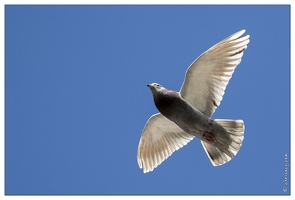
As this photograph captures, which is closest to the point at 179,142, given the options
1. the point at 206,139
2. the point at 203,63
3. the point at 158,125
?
the point at 158,125

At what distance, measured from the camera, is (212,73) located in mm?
8359

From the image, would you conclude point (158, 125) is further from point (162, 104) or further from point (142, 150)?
point (162, 104)

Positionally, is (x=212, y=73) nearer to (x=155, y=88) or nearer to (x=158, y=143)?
(x=155, y=88)

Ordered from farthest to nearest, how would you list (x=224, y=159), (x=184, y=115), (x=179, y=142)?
(x=179, y=142) < (x=224, y=159) < (x=184, y=115)

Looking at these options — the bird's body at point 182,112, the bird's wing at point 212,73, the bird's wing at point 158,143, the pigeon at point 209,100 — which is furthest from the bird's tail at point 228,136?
the bird's wing at point 158,143

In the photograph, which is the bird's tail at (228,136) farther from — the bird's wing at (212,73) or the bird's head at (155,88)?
the bird's head at (155,88)

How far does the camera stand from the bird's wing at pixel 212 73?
8.16 m

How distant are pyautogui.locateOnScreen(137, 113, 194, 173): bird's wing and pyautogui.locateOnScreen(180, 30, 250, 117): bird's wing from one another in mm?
912

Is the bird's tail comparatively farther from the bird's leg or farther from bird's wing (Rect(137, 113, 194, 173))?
bird's wing (Rect(137, 113, 194, 173))

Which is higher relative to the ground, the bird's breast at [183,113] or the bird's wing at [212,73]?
the bird's wing at [212,73]

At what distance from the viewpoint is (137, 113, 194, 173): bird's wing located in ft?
30.6

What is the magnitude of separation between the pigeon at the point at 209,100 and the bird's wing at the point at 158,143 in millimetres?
559

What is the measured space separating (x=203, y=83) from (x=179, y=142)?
4.82ft

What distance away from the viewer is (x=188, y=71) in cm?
826
